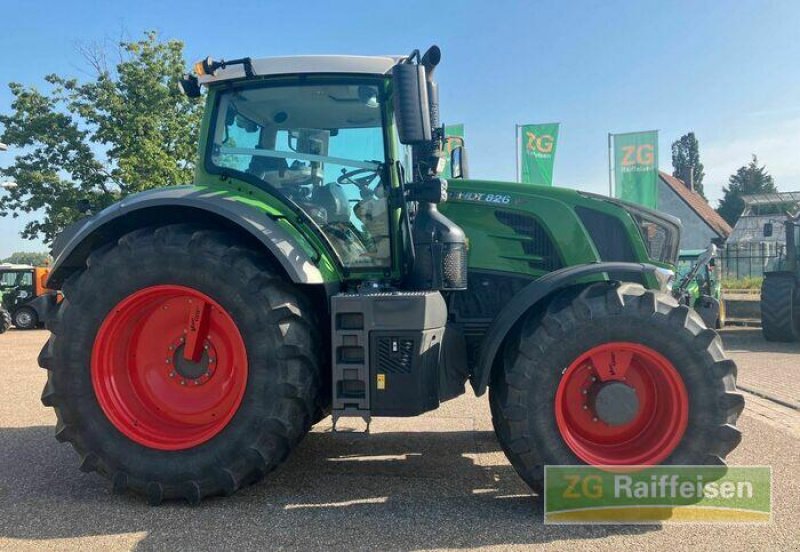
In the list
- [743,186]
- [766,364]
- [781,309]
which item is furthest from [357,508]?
[743,186]

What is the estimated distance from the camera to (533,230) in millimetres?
3914

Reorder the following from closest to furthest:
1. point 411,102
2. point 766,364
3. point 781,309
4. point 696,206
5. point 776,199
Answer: point 411,102, point 766,364, point 781,309, point 776,199, point 696,206

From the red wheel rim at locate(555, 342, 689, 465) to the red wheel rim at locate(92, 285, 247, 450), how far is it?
185 cm

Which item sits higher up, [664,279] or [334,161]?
[334,161]

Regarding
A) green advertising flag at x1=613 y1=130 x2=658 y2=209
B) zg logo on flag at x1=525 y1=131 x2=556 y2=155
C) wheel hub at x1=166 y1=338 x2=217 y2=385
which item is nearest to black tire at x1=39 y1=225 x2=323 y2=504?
wheel hub at x1=166 y1=338 x2=217 y2=385

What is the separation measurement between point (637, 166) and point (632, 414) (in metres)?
15.4

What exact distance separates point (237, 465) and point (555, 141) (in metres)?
14.1

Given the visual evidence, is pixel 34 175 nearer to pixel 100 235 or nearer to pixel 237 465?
pixel 100 235

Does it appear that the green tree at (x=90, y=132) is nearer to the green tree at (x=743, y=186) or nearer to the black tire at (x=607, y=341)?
the black tire at (x=607, y=341)

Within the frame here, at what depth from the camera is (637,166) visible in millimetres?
16969

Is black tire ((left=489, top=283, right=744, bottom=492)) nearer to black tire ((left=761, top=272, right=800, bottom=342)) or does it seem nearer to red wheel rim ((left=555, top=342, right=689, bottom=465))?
red wheel rim ((left=555, top=342, right=689, bottom=465))

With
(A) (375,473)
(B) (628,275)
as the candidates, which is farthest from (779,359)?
(A) (375,473)

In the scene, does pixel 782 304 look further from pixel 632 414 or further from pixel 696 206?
pixel 696 206

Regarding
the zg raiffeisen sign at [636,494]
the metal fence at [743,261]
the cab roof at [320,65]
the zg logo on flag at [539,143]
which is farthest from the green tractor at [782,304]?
the metal fence at [743,261]
